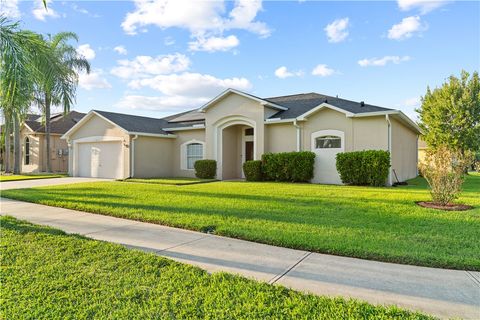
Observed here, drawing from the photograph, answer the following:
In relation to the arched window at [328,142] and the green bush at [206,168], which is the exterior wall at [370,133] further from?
the green bush at [206,168]

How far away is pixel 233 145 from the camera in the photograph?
1888 centimetres

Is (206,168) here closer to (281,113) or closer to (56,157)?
(281,113)

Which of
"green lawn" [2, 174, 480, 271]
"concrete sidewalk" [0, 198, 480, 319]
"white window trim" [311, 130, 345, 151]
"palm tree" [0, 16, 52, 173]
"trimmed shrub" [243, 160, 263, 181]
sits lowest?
"concrete sidewalk" [0, 198, 480, 319]

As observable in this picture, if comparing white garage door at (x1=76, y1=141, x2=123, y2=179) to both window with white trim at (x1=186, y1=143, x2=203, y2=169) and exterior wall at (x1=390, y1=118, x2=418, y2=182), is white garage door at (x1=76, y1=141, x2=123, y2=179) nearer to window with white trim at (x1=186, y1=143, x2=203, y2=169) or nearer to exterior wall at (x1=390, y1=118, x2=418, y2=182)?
window with white trim at (x1=186, y1=143, x2=203, y2=169)

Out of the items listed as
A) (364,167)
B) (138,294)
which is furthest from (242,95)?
(138,294)

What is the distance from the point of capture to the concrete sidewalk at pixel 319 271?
3111 millimetres

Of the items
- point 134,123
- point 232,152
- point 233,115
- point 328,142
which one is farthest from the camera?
point 134,123

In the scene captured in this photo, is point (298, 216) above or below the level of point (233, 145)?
below

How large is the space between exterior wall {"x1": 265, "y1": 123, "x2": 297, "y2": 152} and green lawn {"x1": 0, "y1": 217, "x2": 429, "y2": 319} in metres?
12.6

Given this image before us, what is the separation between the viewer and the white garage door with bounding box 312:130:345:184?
47.9ft

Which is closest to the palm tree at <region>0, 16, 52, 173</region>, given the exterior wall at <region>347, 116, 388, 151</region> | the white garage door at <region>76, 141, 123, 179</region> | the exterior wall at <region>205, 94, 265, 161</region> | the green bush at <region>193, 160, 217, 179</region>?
the exterior wall at <region>205, 94, 265, 161</region>

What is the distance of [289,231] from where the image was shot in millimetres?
5586

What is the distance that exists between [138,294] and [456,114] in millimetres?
31173

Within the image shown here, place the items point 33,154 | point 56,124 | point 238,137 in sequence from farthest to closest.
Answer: point 56,124
point 33,154
point 238,137
